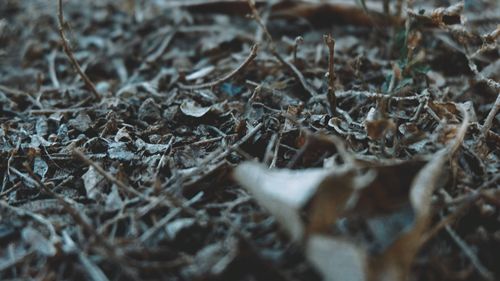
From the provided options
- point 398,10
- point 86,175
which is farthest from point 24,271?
point 398,10

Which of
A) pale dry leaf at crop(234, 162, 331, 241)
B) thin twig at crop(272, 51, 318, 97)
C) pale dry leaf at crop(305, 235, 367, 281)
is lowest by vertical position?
thin twig at crop(272, 51, 318, 97)

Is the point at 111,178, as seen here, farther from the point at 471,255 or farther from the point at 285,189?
the point at 471,255

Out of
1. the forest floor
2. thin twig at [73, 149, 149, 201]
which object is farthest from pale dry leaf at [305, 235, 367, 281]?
thin twig at [73, 149, 149, 201]

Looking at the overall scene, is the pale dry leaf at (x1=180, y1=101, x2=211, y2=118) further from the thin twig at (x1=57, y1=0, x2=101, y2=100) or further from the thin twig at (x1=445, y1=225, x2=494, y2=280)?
the thin twig at (x1=445, y1=225, x2=494, y2=280)

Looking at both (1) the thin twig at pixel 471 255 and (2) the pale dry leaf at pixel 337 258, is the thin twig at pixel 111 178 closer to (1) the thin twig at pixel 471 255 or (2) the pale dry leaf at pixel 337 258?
(2) the pale dry leaf at pixel 337 258

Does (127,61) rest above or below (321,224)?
below

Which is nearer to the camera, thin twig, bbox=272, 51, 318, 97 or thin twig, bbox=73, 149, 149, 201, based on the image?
thin twig, bbox=73, 149, 149, 201

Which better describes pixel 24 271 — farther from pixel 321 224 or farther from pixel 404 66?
pixel 404 66

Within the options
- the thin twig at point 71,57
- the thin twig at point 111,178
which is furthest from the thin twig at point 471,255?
the thin twig at point 71,57
